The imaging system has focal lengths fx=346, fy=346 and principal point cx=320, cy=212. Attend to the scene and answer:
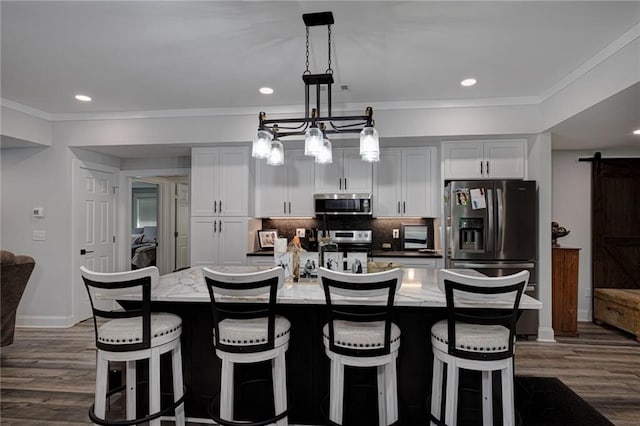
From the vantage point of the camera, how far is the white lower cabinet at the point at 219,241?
444 centimetres

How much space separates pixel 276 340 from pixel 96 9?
2371 millimetres

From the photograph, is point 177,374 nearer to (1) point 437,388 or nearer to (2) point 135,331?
(2) point 135,331

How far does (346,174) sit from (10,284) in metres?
3.88

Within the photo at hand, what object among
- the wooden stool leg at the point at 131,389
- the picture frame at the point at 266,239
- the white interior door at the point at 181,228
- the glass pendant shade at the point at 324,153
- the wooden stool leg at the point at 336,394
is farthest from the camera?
the white interior door at the point at 181,228

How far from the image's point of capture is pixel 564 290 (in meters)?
4.11

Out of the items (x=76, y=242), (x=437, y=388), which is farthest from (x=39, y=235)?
(x=437, y=388)

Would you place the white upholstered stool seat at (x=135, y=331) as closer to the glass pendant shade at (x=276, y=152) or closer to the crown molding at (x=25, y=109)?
the glass pendant shade at (x=276, y=152)

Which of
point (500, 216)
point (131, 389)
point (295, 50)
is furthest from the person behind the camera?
point (500, 216)

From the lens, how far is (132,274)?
1863mm

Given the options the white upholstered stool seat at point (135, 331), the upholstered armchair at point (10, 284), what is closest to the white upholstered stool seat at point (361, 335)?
the white upholstered stool seat at point (135, 331)

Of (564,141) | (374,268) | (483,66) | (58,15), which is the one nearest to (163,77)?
(58,15)

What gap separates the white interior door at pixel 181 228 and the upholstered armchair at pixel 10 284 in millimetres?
3314

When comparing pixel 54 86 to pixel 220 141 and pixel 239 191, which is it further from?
pixel 239 191

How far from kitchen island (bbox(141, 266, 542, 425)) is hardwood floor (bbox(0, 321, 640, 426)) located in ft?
3.03
